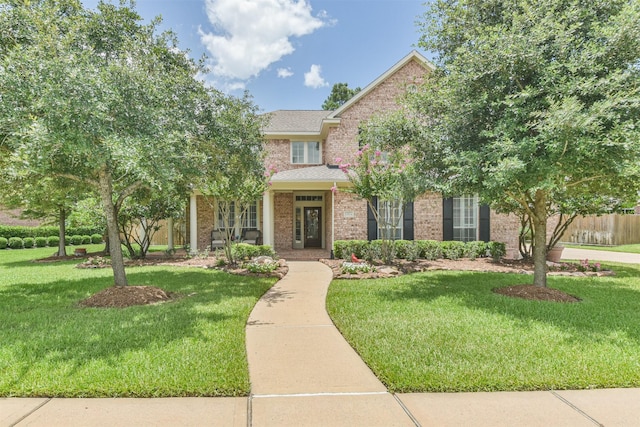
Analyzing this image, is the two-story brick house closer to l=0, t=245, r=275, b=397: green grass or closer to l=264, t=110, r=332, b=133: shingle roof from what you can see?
l=264, t=110, r=332, b=133: shingle roof

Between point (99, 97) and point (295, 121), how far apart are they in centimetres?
1407

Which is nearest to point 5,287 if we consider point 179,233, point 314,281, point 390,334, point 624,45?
point 314,281

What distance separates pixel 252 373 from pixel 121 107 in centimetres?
511

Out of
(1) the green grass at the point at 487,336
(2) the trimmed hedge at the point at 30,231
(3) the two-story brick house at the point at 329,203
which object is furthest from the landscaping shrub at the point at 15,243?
(1) the green grass at the point at 487,336

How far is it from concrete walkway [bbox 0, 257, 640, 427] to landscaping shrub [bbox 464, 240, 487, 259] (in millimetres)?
10441

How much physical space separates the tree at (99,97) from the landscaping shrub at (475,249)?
1103cm

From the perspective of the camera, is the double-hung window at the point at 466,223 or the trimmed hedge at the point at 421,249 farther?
the double-hung window at the point at 466,223

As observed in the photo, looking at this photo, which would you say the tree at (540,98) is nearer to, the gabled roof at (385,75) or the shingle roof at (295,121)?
the gabled roof at (385,75)

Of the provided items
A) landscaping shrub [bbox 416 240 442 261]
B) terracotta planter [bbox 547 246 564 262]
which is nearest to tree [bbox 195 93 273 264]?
landscaping shrub [bbox 416 240 442 261]

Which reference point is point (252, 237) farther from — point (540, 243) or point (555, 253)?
point (555, 253)

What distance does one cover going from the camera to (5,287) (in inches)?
338

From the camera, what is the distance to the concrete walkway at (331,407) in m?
2.96

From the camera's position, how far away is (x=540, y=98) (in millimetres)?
6410

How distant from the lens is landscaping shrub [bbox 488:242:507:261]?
44.0 feet
